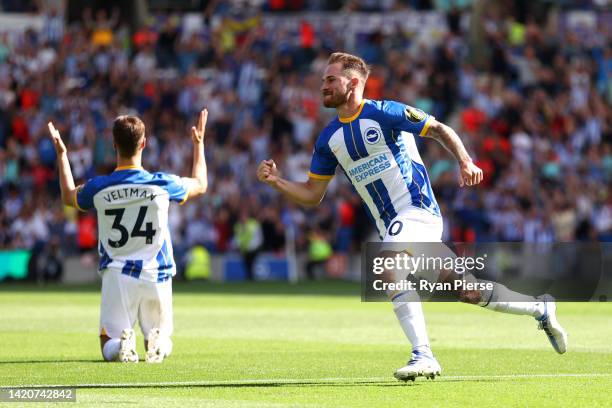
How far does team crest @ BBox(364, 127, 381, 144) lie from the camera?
1101cm

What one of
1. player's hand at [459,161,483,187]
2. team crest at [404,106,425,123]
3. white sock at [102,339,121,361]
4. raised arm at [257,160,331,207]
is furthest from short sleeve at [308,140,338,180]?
white sock at [102,339,121,361]

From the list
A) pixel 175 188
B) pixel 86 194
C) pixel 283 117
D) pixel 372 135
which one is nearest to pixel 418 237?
pixel 372 135

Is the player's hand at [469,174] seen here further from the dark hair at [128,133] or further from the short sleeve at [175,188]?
the dark hair at [128,133]

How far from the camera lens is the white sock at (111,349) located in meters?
12.2

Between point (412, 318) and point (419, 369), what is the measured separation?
1.48 ft

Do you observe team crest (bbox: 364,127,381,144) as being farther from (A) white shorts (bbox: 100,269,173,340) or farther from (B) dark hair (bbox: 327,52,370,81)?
(A) white shorts (bbox: 100,269,173,340)

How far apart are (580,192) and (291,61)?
25.7 feet

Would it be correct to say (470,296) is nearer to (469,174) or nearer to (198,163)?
(469,174)

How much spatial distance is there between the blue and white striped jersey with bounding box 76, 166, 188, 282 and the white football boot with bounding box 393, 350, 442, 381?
273 cm

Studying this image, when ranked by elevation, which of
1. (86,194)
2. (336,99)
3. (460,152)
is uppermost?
(336,99)

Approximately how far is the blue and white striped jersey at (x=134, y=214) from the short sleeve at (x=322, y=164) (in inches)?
49.7

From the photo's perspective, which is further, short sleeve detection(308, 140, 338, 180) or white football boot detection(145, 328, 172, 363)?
white football boot detection(145, 328, 172, 363)

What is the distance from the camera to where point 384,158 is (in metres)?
11.0

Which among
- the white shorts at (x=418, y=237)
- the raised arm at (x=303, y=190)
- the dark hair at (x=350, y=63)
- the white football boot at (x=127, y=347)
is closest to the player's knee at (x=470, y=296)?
the white shorts at (x=418, y=237)
